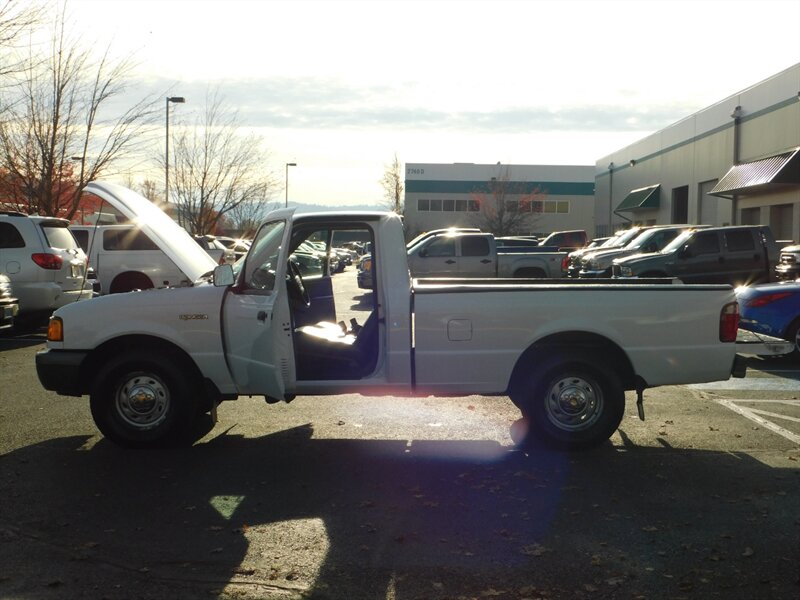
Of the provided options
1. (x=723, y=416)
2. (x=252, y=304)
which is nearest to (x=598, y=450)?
(x=723, y=416)

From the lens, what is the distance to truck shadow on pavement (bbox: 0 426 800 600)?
428cm

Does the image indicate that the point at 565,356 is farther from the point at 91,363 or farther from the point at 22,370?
the point at 22,370

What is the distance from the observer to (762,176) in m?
30.8

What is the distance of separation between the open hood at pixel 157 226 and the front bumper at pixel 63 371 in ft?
3.84

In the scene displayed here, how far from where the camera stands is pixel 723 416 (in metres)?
8.19

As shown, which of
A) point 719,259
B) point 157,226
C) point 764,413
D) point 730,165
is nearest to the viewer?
point 157,226

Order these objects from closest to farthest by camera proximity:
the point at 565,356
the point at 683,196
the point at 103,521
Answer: the point at 103,521 → the point at 565,356 → the point at 683,196

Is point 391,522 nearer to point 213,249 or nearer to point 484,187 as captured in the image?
point 213,249

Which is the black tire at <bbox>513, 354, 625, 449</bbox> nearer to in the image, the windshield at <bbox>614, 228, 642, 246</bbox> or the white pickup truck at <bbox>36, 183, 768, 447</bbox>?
the white pickup truck at <bbox>36, 183, 768, 447</bbox>

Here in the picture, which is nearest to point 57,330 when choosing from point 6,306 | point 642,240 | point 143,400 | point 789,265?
point 143,400

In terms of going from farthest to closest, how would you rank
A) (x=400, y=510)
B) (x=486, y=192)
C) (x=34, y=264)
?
(x=486, y=192)
(x=34, y=264)
(x=400, y=510)

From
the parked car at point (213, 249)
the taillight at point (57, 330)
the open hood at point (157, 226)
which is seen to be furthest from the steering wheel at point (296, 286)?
the parked car at point (213, 249)

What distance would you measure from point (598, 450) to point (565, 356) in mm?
861

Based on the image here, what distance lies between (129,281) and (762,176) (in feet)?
77.7
